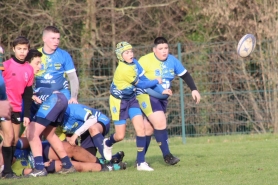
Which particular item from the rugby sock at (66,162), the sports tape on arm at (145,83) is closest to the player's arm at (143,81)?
the sports tape on arm at (145,83)

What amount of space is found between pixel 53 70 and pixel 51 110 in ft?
4.69

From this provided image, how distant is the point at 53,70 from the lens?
10180mm

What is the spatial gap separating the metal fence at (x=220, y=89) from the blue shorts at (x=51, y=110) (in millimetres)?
6700

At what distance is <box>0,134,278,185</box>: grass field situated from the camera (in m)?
7.71

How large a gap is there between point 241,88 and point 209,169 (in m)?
7.33

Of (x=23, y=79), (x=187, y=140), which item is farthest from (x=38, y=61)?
(x=187, y=140)

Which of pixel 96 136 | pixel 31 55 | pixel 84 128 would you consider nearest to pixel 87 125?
pixel 84 128

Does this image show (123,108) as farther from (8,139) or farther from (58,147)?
(8,139)

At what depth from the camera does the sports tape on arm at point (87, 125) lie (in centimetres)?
952

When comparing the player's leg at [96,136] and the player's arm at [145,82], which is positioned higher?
the player's arm at [145,82]

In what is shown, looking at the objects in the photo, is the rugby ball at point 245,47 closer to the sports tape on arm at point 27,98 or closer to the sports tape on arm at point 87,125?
the sports tape on arm at point 87,125

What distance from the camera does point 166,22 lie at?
19703mm

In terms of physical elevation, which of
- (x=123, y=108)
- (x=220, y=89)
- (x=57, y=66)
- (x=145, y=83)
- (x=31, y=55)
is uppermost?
(x=31, y=55)

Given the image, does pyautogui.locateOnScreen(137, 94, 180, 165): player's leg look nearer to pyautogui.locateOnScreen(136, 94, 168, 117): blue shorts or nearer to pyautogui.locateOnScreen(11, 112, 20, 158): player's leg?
pyautogui.locateOnScreen(136, 94, 168, 117): blue shorts
